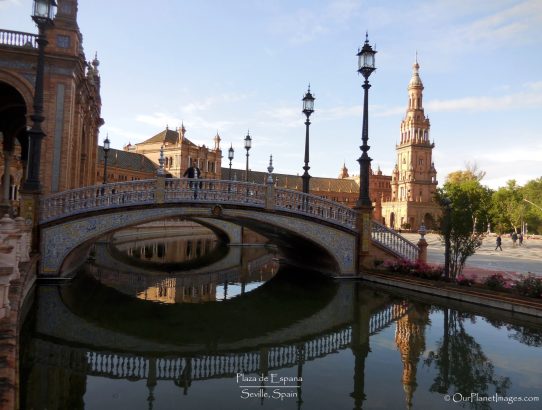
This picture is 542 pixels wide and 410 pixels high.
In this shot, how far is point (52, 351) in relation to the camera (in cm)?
806

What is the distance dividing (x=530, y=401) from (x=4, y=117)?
2903cm

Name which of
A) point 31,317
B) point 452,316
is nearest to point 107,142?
point 31,317

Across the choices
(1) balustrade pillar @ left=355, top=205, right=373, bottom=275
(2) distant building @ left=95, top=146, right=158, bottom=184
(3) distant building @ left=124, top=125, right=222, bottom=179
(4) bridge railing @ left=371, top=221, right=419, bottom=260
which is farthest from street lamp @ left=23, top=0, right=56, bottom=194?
(3) distant building @ left=124, top=125, right=222, bottom=179

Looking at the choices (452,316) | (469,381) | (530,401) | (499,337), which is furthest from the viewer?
(452,316)

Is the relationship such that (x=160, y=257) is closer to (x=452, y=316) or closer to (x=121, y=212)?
(x=121, y=212)

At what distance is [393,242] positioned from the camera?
18016 mm

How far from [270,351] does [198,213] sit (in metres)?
8.87

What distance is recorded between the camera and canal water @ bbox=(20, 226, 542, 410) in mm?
6359

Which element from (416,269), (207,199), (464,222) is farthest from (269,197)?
(464,222)

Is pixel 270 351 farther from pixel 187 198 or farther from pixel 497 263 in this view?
pixel 497 263

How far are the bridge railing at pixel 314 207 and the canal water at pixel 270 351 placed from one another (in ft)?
9.62

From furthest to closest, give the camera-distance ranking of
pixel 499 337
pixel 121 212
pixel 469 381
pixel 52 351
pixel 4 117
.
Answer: pixel 4 117 → pixel 121 212 → pixel 499 337 → pixel 52 351 → pixel 469 381

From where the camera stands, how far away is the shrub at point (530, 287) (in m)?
11.8

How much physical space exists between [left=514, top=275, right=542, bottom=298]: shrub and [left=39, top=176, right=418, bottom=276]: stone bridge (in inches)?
228
